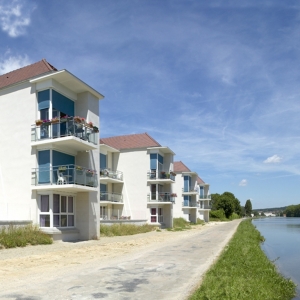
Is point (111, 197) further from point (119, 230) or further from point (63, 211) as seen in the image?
point (63, 211)

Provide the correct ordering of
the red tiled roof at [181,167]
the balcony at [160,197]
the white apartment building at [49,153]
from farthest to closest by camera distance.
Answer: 1. the red tiled roof at [181,167]
2. the balcony at [160,197]
3. the white apartment building at [49,153]

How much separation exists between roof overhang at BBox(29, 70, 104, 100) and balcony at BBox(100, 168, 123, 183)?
1280 centimetres

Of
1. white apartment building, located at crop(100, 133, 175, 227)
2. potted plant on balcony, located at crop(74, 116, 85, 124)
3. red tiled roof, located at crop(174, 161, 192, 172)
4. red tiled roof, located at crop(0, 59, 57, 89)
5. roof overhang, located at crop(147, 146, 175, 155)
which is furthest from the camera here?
red tiled roof, located at crop(174, 161, 192, 172)

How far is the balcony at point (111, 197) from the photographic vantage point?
35.2 meters

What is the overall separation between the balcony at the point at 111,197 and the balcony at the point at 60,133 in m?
14.4

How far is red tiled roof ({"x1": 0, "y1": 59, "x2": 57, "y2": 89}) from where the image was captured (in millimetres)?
21609

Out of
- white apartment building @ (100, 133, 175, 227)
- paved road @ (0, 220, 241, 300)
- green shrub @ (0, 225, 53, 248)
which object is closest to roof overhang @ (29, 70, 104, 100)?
green shrub @ (0, 225, 53, 248)

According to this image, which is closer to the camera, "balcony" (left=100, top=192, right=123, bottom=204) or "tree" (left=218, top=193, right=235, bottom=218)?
"balcony" (left=100, top=192, right=123, bottom=204)

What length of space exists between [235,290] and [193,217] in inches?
2074

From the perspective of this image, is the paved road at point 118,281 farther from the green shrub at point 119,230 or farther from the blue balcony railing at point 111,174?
the blue balcony railing at point 111,174

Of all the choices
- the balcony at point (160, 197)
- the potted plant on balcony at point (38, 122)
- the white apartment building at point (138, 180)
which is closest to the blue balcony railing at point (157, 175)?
the white apartment building at point (138, 180)

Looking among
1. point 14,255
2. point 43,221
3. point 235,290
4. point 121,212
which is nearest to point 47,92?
point 43,221

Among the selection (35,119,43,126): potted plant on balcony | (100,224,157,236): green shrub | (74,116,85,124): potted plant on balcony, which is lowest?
(100,224,157,236): green shrub

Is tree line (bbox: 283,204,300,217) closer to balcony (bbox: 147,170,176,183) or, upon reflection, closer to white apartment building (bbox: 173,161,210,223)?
white apartment building (bbox: 173,161,210,223)
